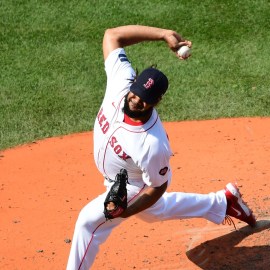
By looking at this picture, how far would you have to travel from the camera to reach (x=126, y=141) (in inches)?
226

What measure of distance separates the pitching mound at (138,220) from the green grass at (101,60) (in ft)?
1.69

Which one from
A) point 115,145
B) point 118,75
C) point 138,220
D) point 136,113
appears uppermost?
point 118,75

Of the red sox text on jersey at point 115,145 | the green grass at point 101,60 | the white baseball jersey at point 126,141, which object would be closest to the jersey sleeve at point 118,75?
the white baseball jersey at point 126,141

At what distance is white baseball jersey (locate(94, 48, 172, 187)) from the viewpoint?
563cm

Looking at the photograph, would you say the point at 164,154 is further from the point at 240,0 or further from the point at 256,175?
the point at 240,0

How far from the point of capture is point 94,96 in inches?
393

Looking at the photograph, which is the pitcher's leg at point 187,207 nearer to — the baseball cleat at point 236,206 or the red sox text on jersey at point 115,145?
the baseball cleat at point 236,206

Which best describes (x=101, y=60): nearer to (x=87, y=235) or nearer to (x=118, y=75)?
(x=118, y=75)

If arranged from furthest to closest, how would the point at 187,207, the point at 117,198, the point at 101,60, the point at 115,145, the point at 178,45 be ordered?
the point at 101,60, the point at 187,207, the point at 178,45, the point at 115,145, the point at 117,198

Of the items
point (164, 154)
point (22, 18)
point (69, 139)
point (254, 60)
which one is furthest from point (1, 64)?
point (164, 154)

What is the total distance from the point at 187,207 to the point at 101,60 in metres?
4.70

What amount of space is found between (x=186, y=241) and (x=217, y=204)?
1.43ft

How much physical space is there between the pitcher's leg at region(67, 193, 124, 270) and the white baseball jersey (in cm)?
31

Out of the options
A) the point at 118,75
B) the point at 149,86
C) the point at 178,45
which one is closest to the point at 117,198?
the point at 149,86
